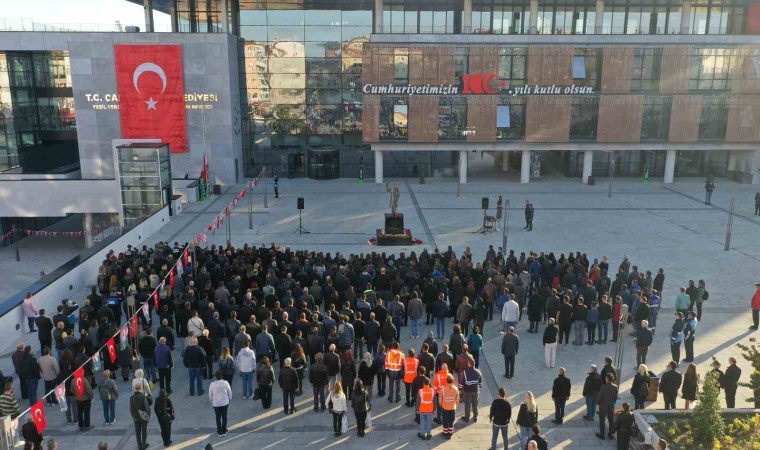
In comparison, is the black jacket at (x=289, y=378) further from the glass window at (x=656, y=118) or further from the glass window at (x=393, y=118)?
the glass window at (x=656, y=118)

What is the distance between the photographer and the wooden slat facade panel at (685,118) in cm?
4222

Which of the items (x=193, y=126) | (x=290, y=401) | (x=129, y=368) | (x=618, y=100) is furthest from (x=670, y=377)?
(x=193, y=126)

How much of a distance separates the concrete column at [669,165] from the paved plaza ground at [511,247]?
3.28 feet

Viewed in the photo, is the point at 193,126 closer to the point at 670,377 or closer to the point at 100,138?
the point at 100,138

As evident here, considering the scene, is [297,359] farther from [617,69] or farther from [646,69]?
[646,69]

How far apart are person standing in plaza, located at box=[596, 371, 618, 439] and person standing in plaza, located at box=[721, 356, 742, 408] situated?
301 cm

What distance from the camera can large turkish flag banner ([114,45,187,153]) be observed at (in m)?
41.2

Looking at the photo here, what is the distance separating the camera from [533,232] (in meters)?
29.8

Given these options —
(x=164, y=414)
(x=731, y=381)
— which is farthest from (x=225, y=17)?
(x=731, y=381)

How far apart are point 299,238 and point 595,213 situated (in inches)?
651

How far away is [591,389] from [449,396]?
294cm

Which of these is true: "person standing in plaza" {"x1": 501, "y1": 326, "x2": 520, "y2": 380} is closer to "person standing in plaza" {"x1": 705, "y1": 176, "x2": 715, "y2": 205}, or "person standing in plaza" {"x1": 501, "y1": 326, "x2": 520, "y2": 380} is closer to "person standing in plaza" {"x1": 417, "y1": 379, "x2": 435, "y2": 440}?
"person standing in plaza" {"x1": 417, "y1": 379, "x2": 435, "y2": 440}

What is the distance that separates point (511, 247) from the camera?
89.5 feet

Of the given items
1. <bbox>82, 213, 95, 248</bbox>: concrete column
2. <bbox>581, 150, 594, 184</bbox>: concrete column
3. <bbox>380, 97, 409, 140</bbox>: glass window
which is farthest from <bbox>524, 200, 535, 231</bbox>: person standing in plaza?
<bbox>82, 213, 95, 248</bbox>: concrete column
